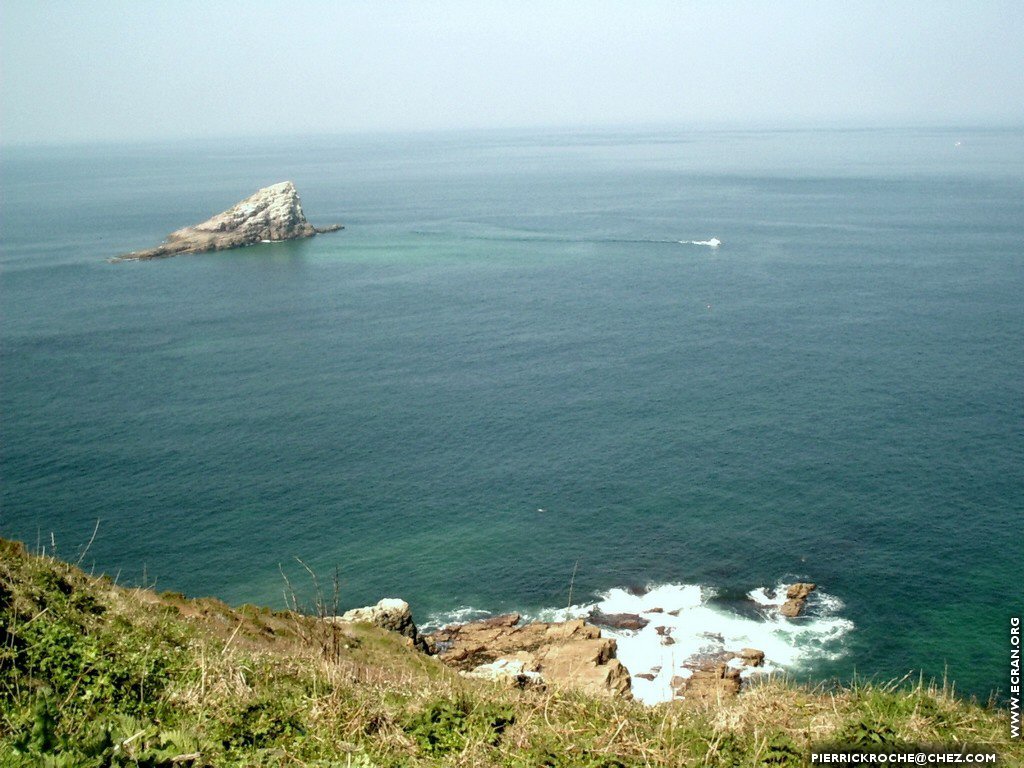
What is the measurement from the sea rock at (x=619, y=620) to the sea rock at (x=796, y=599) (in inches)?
345

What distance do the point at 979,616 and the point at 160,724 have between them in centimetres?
5208

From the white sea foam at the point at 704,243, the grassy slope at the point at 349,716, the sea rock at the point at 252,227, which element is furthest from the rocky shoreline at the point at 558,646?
the sea rock at the point at 252,227

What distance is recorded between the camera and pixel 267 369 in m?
94.2

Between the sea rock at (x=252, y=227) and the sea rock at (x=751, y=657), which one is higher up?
the sea rock at (x=252, y=227)

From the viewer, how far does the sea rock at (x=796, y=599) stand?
51469 millimetres

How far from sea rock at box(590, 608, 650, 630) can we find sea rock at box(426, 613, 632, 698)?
6.41 feet

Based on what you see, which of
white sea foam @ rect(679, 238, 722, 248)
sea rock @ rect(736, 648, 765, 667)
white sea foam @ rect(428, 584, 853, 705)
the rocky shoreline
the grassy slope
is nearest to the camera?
the grassy slope

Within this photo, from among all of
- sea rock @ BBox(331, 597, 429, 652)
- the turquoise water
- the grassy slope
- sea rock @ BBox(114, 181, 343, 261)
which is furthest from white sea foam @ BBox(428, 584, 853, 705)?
sea rock @ BBox(114, 181, 343, 261)

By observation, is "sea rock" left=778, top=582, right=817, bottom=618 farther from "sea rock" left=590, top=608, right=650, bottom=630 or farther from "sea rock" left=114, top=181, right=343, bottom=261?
"sea rock" left=114, top=181, right=343, bottom=261

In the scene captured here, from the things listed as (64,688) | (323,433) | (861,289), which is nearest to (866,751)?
(64,688)

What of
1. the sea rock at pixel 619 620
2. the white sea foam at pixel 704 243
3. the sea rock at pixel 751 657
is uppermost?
the white sea foam at pixel 704 243

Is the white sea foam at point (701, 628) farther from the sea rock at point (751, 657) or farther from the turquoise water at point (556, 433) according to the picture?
the turquoise water at point (556, 433)

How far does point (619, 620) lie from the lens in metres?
51.7

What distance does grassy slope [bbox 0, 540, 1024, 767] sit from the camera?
427 inches
